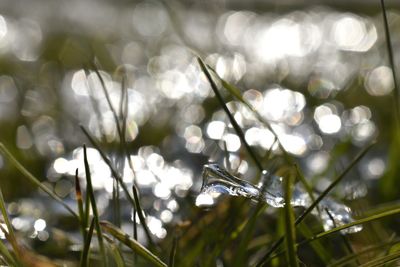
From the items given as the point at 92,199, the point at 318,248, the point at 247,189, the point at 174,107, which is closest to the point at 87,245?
the point at 92,199

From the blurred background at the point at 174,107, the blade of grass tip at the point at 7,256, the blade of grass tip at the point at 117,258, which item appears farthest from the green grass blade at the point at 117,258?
the blurred background at the point at 174,107

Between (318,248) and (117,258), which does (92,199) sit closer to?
(117,258)

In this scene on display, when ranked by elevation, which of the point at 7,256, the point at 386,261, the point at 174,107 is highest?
the point at 174,107

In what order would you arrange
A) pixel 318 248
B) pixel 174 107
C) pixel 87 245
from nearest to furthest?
1. pixel 87 245
2. pixel 318 248
3. pixel 174 107

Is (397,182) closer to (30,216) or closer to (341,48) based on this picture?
(30,216)

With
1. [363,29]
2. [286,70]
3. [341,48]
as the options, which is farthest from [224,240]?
[363,29]

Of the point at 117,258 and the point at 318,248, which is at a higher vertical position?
the point at 318,248

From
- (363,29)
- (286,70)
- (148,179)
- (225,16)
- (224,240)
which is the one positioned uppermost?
(225,16)

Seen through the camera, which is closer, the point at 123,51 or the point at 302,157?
the point at 302,157

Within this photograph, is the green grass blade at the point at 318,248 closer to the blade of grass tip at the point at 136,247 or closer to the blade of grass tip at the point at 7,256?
the blade of grass tip at the point at 136,247
